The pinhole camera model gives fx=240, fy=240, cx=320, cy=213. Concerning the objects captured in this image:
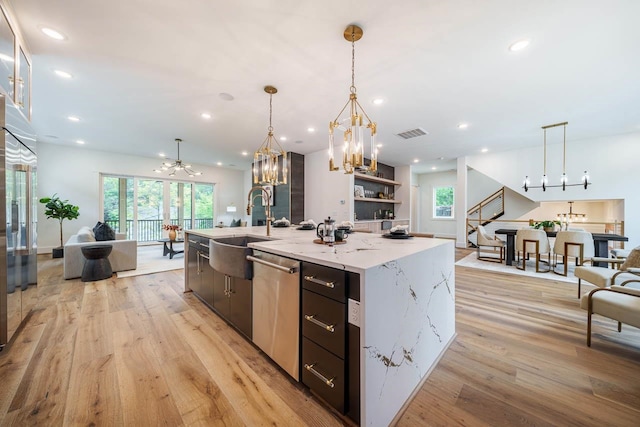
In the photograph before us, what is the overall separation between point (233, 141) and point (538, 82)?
5538mm

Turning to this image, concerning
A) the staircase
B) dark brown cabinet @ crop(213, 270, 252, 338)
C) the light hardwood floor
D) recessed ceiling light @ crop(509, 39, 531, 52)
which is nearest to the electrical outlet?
the light hardwood floor

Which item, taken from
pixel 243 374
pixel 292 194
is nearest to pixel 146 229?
pixel 292 194

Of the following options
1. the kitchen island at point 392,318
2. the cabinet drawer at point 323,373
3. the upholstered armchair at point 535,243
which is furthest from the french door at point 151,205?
the upholstered armchair at point 535,243

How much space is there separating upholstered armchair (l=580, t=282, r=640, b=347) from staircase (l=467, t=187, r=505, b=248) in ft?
21.2

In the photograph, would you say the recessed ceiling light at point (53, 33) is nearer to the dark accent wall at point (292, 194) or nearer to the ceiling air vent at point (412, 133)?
the dark accent wall at point (292, 194)

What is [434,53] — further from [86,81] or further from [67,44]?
[86,81]

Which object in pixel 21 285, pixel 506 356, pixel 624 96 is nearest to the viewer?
pixel 506 356

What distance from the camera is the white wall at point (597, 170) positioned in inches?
204

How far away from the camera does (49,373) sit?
1.74 metres

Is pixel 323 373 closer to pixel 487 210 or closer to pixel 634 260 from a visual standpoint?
pixel 634 260

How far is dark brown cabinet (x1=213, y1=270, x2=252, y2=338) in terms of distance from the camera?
2.12 meters

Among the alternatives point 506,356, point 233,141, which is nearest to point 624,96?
point 506,356

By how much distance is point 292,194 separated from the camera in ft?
21.6

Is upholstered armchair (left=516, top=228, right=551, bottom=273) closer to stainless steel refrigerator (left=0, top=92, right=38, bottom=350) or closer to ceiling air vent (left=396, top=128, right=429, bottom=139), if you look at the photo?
ceiling air vent (left=396, top=128, right=429, bottom=139)
